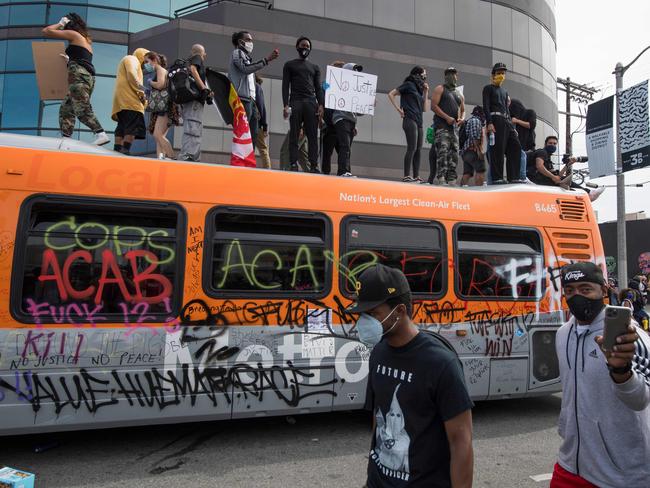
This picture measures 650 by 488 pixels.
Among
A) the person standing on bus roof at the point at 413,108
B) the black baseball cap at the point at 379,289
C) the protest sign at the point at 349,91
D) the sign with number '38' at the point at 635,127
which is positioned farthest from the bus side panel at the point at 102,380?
the sign with number '38' at the point at 635,127

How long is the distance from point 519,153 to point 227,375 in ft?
19.7

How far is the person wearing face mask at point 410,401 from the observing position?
2.05 metres

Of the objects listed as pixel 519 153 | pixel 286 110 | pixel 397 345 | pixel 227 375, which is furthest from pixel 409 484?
pixel 519 153

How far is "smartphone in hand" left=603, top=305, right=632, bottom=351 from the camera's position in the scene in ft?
6.55

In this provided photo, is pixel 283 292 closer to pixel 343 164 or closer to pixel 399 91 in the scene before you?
pixel 343 164

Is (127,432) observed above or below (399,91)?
below

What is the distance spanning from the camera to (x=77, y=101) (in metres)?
6.31

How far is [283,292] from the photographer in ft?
17.4

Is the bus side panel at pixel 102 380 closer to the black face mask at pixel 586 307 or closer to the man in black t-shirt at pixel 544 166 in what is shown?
the black face mask at pixel 586 307

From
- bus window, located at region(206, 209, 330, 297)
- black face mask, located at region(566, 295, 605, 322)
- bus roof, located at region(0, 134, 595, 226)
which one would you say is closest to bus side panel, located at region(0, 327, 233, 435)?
bus window, located at region(206, 209, 330, 297)

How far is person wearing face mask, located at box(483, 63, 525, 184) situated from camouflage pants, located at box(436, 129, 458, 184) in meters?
0.57

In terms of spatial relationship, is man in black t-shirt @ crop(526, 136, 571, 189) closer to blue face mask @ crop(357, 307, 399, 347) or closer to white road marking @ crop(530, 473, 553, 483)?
white road marking @ crop(530, 473, 553, 483)

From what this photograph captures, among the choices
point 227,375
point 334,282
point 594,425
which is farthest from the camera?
point 334,282

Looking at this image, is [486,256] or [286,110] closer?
[486,256]
